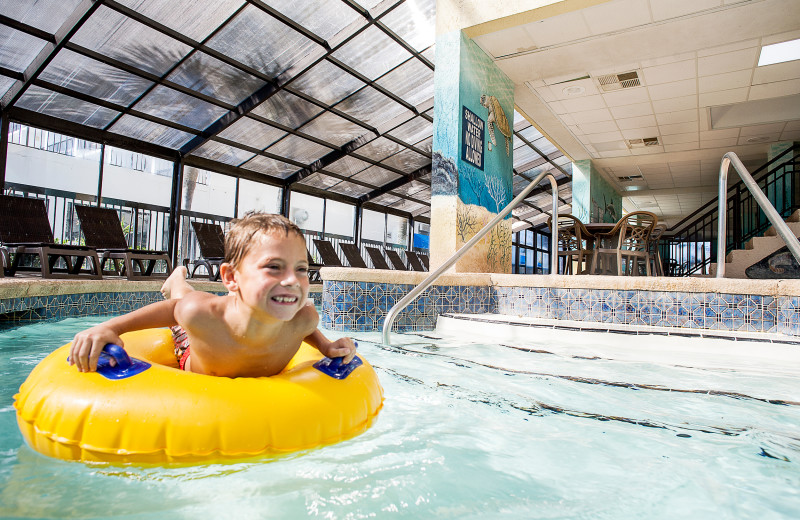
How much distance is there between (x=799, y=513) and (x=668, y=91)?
294 inches

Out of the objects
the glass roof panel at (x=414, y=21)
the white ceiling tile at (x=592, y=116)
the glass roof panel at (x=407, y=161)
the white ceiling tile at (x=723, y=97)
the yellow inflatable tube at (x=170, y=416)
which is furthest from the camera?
the glass roof panel at (x=407, y=161)

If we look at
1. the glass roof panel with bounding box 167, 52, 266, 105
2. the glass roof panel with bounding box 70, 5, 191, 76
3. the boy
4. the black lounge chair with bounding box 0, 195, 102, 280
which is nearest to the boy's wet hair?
the boy

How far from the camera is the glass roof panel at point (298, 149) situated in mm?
9102

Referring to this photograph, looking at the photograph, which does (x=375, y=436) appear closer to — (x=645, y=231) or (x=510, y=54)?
(x=645, y=231)

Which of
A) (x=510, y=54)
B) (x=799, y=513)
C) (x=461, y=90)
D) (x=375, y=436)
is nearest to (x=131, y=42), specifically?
(x=461, y=90)

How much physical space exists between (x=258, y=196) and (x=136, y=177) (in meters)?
2.54

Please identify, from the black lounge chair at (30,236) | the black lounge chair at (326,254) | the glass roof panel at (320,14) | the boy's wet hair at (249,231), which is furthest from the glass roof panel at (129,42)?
the boy's wet hair at (249,231)

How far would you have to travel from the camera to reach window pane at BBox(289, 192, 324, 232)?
1120 centimetres

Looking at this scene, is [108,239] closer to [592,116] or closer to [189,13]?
[189,13]

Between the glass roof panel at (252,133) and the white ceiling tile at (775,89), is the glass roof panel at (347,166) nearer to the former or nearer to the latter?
the glass roof panel at (252,133)

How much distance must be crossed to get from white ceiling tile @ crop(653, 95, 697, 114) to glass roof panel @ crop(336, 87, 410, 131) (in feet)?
13.6

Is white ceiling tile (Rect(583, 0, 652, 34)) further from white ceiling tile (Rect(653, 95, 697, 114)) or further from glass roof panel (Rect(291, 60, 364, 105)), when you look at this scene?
glass roof panel (Rect(291, 60, 364, 105))

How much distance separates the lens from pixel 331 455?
53.6 inches

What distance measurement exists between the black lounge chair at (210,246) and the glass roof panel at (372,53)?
11.3 feet
